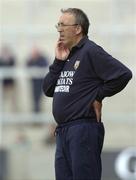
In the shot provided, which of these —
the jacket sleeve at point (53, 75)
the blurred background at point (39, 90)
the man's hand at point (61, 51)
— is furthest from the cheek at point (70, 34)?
the blurred background at point (39, 90)

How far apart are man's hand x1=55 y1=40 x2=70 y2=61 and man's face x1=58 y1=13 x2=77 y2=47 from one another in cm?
8

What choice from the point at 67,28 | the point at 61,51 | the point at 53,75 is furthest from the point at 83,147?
the point at 67,28

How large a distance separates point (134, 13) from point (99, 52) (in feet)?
27.1

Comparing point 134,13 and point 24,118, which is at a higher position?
point 134,13

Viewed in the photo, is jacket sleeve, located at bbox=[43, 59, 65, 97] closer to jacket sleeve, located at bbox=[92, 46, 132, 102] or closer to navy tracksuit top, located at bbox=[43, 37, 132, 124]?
navy tracksuit top, located at bbox=[43, 37, 132, 124]

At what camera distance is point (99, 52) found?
6941mm

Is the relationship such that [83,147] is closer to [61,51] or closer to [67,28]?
[61,51]

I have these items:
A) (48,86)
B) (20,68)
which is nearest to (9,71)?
(20,68)

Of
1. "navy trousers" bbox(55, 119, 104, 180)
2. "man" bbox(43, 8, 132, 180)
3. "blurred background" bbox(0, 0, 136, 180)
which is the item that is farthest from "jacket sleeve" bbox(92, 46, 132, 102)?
"blurred background" bbox(0, 0, 136, 180)

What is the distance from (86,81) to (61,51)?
389 mm

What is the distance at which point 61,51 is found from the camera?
23.6ft

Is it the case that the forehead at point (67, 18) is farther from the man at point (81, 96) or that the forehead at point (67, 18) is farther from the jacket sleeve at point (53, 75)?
the jacket sleeve at point (53, 75)

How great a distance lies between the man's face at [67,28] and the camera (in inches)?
275

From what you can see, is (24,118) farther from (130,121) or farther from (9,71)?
(130,121)
